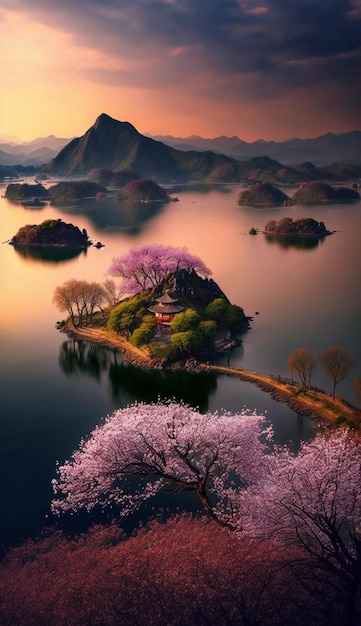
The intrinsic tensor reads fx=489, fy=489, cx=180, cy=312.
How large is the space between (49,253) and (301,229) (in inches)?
2084

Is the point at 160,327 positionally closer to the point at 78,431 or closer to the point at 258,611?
the point at 78,431

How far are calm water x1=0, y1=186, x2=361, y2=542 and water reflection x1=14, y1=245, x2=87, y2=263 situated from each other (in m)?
0.70

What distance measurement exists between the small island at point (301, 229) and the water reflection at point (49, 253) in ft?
139

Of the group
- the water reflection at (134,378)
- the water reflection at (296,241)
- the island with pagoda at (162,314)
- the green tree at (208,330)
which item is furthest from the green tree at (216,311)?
the water reflection at (296,241)

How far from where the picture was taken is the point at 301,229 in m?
105

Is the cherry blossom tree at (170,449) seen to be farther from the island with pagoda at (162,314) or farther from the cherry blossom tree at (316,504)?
the island with pagoda at (162,314)

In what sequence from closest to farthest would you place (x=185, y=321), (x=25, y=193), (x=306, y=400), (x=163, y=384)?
(x=306, y=400) → (x=163, y=384) → (x=185, y=321) → (x=25, y=193)

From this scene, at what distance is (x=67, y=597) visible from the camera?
15.5m

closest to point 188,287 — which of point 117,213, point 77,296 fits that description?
point 77,296

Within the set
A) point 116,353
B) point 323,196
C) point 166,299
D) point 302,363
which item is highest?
point 323,196

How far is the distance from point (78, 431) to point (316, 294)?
3853 centimetres

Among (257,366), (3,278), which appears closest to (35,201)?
(3,278)

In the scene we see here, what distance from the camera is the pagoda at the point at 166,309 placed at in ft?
145

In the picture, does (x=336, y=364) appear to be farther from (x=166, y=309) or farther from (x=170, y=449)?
(x=170, y=449)
